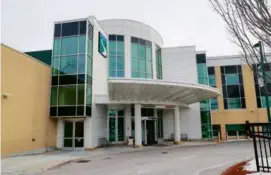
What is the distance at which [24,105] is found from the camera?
650 inches

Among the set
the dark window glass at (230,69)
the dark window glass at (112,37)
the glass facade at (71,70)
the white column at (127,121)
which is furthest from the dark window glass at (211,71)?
the glass facade at (71,70)

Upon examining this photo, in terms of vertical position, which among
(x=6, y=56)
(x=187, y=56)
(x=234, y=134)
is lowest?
(x=234, y=134)

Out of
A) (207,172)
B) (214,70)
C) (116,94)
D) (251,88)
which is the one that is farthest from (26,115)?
(251,88)

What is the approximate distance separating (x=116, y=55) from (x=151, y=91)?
8818 mm

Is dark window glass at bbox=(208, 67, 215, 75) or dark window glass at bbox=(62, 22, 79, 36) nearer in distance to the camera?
dark window glass at bbox=(62, 22, 79, 36)

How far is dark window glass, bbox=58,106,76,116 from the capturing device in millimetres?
19172

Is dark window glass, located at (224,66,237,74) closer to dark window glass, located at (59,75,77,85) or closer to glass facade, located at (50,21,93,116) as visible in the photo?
glass facade, located at (50,21,93,116)

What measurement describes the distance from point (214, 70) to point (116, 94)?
19592 mm

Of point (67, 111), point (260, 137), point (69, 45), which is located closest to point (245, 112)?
point (67, 111)

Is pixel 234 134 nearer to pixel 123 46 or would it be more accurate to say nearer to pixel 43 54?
pixel 123 46

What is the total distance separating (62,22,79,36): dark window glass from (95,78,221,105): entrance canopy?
651cm

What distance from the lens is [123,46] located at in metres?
27.1

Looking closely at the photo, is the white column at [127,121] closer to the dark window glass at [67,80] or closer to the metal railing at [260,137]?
the dark window glass at [67,80]

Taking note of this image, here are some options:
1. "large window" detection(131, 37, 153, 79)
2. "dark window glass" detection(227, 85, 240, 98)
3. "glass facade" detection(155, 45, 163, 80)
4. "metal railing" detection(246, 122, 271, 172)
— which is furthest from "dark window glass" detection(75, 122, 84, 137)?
"dark window glass" detection(227, 85, 240, 98)
